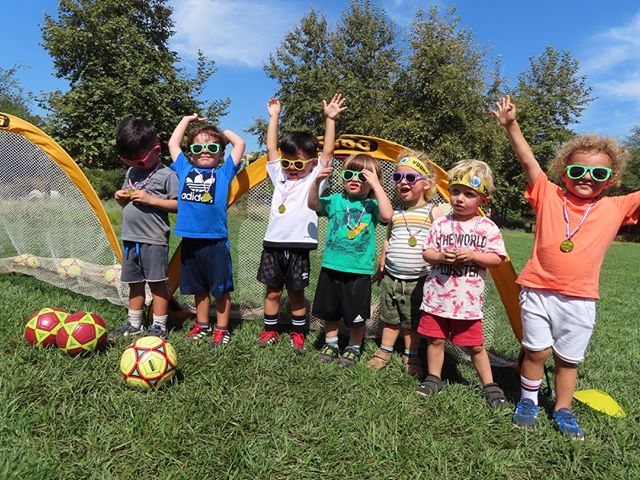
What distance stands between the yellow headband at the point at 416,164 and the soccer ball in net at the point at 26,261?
4704 mm

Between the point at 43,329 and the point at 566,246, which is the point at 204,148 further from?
the point at 566,246

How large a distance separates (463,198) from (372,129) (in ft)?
77.7

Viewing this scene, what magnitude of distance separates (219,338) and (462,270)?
2151 millimetres

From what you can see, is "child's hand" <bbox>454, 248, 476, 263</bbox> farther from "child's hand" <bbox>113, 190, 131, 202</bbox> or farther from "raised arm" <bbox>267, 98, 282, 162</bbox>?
"child's hand" <bbox>113, 190, 131, 202</bbox>

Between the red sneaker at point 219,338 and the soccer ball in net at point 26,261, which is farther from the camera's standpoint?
the soccer ball in net at point 26,261

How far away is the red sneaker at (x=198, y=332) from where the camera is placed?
422 cm

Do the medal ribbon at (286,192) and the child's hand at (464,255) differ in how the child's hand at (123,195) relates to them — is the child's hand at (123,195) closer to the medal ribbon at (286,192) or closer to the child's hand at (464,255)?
the medal ribbon at (286,192)

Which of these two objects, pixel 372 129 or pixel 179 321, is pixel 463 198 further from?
pixel 372 129

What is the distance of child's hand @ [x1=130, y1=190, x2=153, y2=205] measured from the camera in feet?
13.3

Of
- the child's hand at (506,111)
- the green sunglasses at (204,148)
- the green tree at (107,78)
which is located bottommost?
the green sunglasses at (204,148)

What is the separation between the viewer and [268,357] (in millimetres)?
3828

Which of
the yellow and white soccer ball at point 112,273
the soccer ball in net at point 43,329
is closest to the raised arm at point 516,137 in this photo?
the soccer ball in net at point 43,329

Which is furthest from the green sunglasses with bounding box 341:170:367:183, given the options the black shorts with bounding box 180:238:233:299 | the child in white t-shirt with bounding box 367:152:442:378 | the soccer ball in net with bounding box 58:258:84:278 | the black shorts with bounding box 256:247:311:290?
the soccer ball in net with bounding box 58:258:84:278

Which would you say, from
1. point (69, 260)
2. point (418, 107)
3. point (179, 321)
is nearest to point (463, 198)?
point (179, 321)
